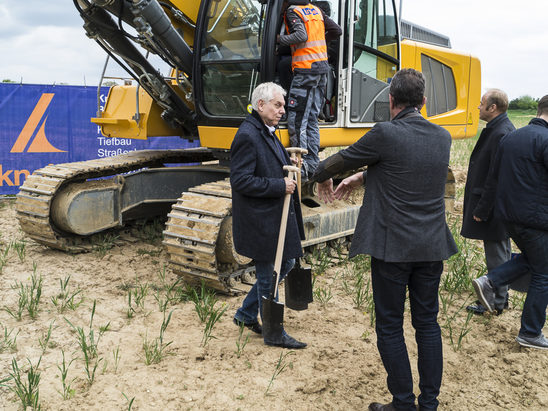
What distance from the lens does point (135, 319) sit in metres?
4.52

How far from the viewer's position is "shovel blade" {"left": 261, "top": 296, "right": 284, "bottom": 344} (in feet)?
12.5

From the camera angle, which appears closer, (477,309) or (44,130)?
(477,309)

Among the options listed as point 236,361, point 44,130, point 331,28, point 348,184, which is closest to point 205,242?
point 236,361

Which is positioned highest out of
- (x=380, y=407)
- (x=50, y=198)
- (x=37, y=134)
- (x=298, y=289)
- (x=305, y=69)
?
(x=305, y=69)

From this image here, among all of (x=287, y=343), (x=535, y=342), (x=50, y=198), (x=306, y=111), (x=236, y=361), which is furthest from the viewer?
(x=50, y=198)

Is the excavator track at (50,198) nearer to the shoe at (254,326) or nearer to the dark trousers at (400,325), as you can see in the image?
the shoe at (254,326)

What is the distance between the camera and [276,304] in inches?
150

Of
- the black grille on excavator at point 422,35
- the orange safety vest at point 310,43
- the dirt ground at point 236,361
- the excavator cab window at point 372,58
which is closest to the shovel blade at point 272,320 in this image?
the dirt ground at point 236,361

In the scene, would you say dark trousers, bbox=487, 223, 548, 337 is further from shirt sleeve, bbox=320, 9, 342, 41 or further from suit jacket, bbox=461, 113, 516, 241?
shirt sleeve, bbox=320, 9, 342, 41

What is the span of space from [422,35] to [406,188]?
594 centimetres

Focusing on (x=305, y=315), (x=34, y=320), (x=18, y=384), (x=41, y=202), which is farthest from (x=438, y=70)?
(x=18, y=384)

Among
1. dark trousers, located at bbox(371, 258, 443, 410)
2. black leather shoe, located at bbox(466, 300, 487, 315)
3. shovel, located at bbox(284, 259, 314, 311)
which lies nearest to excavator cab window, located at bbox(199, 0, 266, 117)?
shovel, located at bbox(284, 259, 314, 311)

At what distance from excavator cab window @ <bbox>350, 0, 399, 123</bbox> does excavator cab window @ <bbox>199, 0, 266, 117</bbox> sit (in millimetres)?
1168

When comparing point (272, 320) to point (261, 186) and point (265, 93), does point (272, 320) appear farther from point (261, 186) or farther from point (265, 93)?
point (265, 93)
